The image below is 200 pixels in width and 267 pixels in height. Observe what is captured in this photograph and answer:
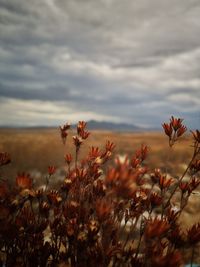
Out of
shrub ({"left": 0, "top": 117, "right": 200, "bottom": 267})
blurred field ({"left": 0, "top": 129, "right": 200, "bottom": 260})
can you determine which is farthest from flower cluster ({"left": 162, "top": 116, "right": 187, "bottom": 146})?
blurred field ({"left": 0, "top": 129, "right": 200, "bottom": 260})

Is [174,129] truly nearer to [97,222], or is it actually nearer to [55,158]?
[97,222]

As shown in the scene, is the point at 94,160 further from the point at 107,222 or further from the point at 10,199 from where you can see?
the point at 107,222

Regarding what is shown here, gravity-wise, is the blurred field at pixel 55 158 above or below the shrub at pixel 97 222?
below

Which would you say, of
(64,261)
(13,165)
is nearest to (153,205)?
(64,261)

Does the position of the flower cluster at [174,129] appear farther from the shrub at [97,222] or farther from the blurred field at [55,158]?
the blurred field at [55,158]

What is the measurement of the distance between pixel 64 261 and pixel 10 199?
0.94m

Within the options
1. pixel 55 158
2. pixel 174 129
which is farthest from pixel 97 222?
pixel 55 158

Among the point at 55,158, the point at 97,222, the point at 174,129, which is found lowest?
the point at 55,158

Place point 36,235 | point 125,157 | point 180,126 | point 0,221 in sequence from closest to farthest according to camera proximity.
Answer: point 125,157
point 0,221
point 36,235
point 180,126

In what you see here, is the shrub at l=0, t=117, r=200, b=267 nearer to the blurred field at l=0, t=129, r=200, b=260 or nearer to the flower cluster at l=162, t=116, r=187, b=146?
the flower cluster at l=162, t=116, r=187, b=146

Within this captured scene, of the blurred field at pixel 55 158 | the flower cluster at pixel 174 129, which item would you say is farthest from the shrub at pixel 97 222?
the blurred field at pixel 55 158

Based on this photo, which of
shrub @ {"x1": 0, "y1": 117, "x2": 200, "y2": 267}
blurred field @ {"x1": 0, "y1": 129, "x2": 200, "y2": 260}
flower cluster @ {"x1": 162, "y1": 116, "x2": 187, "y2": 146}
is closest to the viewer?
shrub @ {"x1": 0, "y1": 117, "x2": 200, "y2": 267}

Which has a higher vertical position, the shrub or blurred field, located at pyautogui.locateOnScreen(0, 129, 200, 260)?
the shrub

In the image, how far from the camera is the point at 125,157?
291cm
